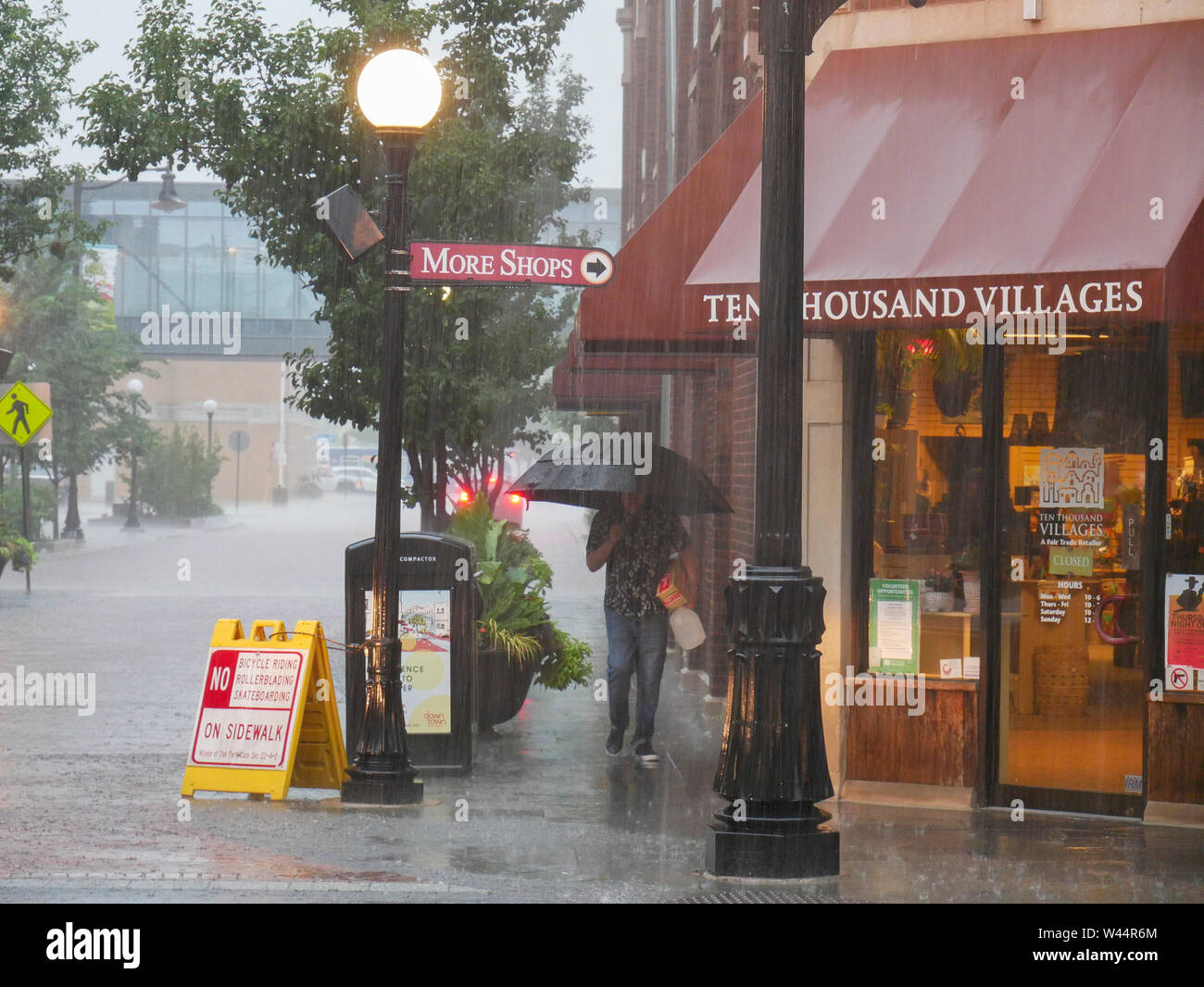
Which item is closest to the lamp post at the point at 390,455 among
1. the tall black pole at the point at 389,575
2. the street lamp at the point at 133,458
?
the tall black pole at the point at 389,575

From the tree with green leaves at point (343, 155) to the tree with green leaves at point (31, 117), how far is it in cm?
980

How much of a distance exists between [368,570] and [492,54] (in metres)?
8.01

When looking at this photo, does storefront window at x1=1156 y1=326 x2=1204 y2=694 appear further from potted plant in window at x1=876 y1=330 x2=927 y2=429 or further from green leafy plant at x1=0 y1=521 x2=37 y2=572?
green leafy plant at x1=0 y1=521 x2=37 y2=572

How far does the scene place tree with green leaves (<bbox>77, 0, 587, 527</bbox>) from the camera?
48.9 feet

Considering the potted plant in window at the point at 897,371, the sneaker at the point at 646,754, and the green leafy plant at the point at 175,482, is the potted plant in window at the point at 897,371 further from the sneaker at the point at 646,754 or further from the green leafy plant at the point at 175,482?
the green leafy plant at the point at 175,482

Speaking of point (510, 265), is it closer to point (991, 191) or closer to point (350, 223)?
point (350, 223)

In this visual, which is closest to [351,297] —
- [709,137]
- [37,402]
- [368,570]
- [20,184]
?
[709,137]

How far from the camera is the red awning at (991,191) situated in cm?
778

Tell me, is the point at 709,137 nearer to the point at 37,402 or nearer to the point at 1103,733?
the point at 1103,733

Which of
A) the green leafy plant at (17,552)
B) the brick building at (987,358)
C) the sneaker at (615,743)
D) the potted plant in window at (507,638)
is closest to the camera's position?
the brick building at (987,358)

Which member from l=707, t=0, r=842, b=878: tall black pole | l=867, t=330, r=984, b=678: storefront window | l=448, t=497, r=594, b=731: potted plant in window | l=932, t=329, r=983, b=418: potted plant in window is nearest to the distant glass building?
l=448, t=497, r=594, b=731: potted plant in window

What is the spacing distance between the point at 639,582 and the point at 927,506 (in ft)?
7.38

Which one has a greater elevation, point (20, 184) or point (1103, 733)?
point (20, 184)
